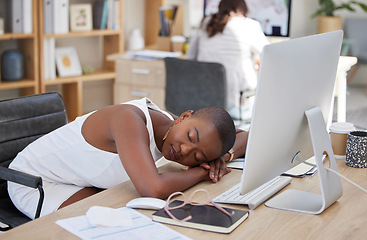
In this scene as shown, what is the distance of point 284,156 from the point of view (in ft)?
4.70

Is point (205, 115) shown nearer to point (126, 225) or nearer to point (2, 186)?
point (126, 225)

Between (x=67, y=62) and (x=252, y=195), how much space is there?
344cm

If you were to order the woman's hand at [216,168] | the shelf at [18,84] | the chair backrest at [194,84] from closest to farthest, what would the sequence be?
1. the woman's hand at [216,168]
2. the chair backrest at [194,84]
3. the shelf at [18,84]

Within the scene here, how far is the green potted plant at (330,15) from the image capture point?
611 centimetres

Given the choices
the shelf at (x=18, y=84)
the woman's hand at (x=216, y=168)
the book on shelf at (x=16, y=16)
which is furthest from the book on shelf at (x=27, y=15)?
the woman's hand at (x=216, y=168)

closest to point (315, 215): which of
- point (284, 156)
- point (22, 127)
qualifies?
point (284, 156)

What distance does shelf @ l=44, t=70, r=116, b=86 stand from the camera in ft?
14.7

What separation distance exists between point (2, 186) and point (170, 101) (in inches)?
65.0

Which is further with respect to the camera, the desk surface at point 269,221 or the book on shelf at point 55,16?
the book on shelf at point 55,16

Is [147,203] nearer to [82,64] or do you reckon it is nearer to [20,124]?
[20,124]

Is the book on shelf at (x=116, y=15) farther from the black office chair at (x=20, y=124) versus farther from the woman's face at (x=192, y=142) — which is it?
the woman's face at (x=192, y=142)

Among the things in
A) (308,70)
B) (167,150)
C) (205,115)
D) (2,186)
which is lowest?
(2,186)

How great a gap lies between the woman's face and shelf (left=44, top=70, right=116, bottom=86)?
9.94 ft

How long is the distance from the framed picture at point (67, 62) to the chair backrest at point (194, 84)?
4.83ft
